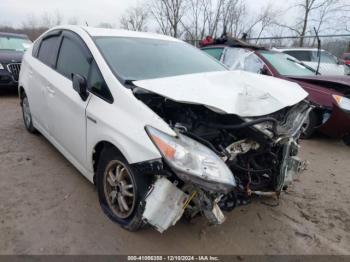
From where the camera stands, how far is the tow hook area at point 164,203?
83.5 inches

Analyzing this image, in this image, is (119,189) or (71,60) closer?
(119,189)

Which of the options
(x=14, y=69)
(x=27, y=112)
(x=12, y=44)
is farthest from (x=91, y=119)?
(x=12, y=44)

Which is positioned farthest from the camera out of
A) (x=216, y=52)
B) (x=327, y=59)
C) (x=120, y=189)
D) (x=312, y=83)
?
(x=327, y=59)

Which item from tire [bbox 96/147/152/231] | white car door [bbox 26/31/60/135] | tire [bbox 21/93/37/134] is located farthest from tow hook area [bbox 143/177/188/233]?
tire [bbox 21/93/37/134]

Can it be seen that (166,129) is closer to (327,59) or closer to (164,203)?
(164,203)

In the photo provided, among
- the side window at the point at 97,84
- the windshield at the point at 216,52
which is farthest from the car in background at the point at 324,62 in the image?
the side window at the point at 97,84

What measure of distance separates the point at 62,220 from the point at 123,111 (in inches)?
44.1

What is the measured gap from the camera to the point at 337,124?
4.68m

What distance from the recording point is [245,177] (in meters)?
2.56

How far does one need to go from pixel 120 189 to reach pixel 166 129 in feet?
2.40

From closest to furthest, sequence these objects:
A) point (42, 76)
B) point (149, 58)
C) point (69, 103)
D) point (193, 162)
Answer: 1. point (193, 162)
2. point (69, 103)
3. point (149, 58)
4. point (42, 76)

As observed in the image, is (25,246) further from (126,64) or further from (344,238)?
(344,238)

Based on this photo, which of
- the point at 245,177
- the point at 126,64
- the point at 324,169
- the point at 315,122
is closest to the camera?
the point at 245,177

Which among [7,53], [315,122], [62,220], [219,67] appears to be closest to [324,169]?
[315,122]
